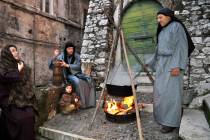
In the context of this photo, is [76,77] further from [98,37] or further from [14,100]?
[98,37]

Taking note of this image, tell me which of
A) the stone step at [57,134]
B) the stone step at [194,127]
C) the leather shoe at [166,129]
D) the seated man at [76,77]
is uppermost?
the seated man at [76,77]

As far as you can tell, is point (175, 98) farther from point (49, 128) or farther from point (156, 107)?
point (49, 128)

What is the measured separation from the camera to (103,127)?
174 inches

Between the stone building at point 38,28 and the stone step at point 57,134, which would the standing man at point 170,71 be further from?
the stone building at point 38,28

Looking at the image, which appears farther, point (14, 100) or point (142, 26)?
point (142, 26)

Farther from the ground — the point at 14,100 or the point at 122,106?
the point at 14,100

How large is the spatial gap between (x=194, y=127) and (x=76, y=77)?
288 cm

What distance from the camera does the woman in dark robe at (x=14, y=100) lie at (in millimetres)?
3588

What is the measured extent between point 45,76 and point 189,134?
7.51m

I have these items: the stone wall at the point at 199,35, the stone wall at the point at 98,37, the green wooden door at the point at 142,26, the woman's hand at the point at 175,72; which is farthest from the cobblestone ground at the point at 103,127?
the green wooden door at the point at 142,26

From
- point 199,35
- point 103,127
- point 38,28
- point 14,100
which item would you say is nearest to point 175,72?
point 103,127

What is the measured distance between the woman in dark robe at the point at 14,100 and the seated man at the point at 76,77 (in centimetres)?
159

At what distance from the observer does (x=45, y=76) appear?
9.77m

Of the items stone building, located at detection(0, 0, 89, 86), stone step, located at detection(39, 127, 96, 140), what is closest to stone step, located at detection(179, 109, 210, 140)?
stone step, located at detection(39, 127, 96, 140)
